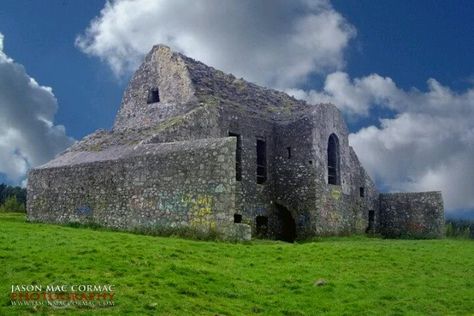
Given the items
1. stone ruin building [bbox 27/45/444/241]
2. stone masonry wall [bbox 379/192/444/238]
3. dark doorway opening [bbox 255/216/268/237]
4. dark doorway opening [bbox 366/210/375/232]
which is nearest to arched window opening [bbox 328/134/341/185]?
stone ruin building [bbox 27/45/444/241]

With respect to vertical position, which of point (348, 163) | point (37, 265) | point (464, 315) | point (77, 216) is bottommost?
point (464, 315)

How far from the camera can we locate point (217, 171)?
66.4 ft

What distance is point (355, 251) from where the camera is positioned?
1850 centimetres

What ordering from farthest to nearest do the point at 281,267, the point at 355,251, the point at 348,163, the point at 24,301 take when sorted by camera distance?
1. the point at 348,163
2. the point at 355,251
3. the point at 281,267
4. the point at 24,301

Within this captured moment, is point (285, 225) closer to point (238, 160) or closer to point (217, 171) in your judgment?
point (238, 160)

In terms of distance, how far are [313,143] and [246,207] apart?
15.6 feet

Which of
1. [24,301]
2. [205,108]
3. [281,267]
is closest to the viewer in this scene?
[24,301]

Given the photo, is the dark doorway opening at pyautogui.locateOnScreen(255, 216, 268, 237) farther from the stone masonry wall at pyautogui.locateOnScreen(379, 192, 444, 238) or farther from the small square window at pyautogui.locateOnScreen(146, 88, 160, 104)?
the stone masonry wall at pyautogui.locateOnScreen(379, 192, 444, 238)

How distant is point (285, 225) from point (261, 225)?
1714 millimetres

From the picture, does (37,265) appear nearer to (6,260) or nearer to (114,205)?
(6,260)

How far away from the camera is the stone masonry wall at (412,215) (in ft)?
111

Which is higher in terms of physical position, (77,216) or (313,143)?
(313,143)

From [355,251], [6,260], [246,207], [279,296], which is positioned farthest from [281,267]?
[246,207]

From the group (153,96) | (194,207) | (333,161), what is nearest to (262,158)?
(333,161)
